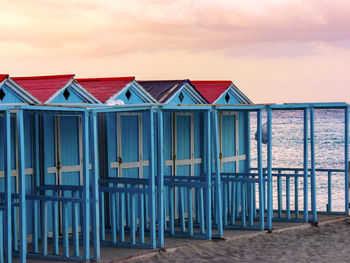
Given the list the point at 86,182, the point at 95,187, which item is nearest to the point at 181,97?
the point at 95,187

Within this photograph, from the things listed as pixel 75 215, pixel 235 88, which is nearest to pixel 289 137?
pixel 235 88

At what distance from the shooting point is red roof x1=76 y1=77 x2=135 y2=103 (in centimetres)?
1414

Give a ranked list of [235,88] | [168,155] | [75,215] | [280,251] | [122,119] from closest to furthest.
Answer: [75,215] < [280,251] < [122,119] < [168,155] < [235,88]

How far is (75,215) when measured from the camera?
10.6 m

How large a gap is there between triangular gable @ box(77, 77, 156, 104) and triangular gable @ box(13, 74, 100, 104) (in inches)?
20.5

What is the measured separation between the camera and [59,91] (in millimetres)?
12930

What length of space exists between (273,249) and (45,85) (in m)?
4.98

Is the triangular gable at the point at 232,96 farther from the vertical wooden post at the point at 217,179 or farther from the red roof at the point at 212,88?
the vertical wooden post at the point at 217,179

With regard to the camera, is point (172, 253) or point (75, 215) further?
point (172, 253)

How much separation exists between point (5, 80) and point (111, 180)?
9.02 feet

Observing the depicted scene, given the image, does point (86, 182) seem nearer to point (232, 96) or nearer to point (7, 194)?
point (7, 194)

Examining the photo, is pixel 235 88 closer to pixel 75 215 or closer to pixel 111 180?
pixel 111 180

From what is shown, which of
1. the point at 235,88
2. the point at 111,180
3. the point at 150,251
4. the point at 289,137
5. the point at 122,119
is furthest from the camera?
the point at 289,137

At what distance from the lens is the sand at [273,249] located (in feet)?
38.0
